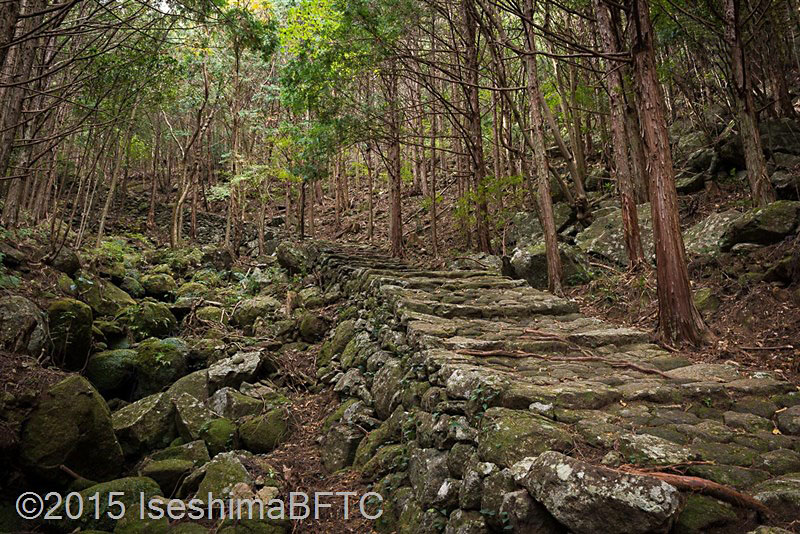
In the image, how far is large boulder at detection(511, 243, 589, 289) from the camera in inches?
343

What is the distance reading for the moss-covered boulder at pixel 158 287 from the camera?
11.2m

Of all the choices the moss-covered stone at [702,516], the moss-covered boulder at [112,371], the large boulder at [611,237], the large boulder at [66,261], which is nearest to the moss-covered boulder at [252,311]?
the moss-covered boulder at [112,371]

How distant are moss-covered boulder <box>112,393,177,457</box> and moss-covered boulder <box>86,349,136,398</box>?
4.42ft

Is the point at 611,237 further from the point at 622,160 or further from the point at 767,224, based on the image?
the point at 767,224

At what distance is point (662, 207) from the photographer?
5.06 metres

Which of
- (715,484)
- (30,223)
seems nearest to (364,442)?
(715,484)

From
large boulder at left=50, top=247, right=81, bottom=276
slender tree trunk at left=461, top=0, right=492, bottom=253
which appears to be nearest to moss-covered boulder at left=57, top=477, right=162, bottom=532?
large boulder at left=50, top=247, right=81, bottom=276

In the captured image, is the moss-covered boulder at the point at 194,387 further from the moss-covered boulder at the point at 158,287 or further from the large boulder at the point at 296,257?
the large boulder at the point at 296,257

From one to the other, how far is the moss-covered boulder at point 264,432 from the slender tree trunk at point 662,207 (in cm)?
474

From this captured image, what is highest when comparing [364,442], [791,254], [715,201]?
[715,201]

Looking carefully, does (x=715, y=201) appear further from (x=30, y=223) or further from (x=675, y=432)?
(x=30, y=223)

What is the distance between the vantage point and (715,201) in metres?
9.80

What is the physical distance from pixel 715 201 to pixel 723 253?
3.46 metres

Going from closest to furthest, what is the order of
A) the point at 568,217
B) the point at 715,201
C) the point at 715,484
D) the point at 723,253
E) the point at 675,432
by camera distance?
the point at 715,484 < the point at 675,432 < the point at 723,253 < the point at 715,201 < the point at 568,217
